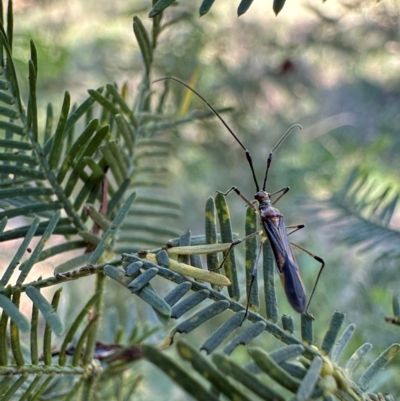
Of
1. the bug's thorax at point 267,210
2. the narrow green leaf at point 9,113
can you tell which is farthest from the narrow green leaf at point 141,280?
the bug's thorax at point 267,210

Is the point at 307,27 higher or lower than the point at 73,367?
higher

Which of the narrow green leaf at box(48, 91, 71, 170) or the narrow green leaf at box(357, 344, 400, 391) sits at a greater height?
the narrow green leaf at box(48, 91, 71, 170)

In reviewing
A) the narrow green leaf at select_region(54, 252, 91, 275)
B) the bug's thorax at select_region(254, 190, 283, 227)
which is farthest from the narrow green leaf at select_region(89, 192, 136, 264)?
the bug's thorax at select_region(254, 190, 283, 227)

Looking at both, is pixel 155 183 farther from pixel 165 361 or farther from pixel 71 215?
pixel 165 361

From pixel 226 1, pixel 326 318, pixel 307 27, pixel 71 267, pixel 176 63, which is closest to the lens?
pixel 71 267

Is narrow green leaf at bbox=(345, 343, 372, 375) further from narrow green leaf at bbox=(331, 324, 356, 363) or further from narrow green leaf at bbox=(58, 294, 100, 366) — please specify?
narrow green leaf at bbox=(58, 294, 100, 366)

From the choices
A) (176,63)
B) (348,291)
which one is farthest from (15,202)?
(176,63)
